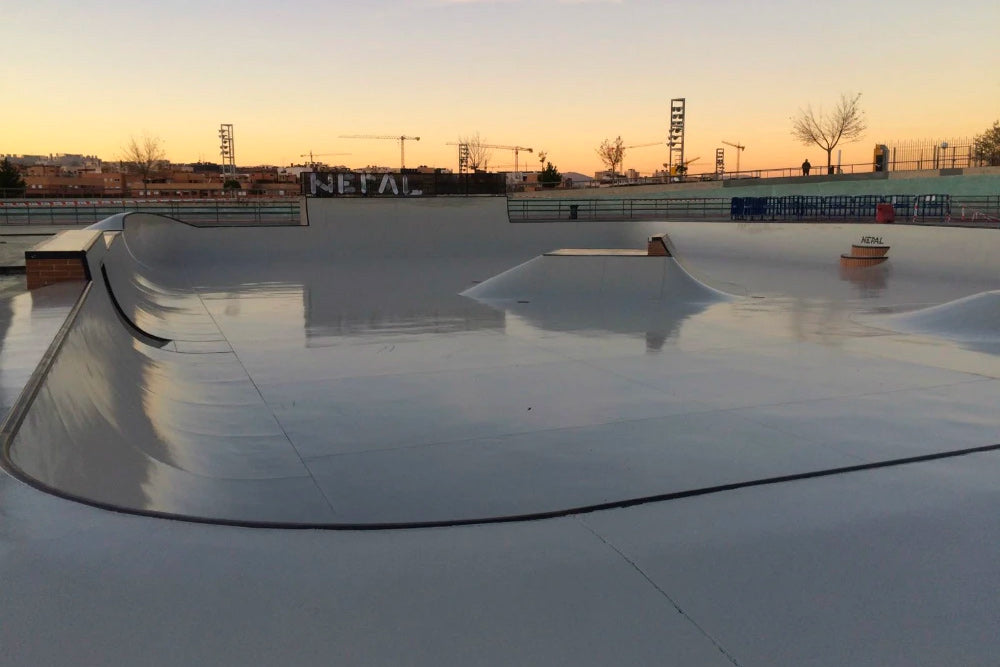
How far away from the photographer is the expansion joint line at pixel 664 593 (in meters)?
2.97

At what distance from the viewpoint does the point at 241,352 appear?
35.1 feet

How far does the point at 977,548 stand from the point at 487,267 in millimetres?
20826

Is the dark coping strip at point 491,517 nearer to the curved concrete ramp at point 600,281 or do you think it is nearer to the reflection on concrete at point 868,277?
the curved concrete ramp at point 600,281

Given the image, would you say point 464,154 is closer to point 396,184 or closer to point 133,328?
point 396,184

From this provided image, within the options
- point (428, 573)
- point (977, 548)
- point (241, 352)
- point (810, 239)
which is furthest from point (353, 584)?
point (810, 239)

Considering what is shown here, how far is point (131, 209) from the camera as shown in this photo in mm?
33875

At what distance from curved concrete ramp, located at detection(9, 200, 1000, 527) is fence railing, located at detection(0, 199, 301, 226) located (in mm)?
14445

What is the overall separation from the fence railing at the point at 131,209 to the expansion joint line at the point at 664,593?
1102 inches

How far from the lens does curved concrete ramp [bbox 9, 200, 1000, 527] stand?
5.08m

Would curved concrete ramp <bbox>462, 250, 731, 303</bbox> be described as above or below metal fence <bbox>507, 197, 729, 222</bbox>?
below

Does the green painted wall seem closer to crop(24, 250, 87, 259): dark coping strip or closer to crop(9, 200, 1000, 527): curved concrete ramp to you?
crop(9, 200, 1000, 527): curved concrete ramp

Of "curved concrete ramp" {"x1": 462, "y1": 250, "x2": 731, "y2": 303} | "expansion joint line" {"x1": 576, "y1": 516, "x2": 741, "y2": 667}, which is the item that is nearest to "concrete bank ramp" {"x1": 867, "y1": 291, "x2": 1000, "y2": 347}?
"curved concrete ramp" {"x1": 462, "y1": 250, "x2": 731, "y2": 303}

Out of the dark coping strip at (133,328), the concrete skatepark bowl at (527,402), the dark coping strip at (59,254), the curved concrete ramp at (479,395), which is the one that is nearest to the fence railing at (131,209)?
the curved concrete ramp at (479,395)

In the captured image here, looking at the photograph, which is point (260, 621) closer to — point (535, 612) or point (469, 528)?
point (535, 612)
